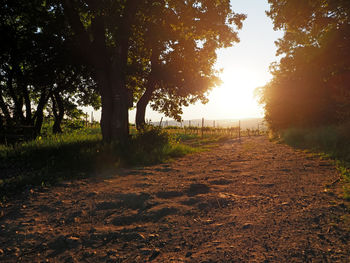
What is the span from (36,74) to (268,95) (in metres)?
17.7

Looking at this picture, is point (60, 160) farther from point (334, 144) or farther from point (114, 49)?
point (334, 144)

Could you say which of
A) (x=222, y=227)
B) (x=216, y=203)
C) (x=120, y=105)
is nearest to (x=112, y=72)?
(x=120, y=105)

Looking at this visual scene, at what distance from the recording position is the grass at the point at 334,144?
572 centimetres

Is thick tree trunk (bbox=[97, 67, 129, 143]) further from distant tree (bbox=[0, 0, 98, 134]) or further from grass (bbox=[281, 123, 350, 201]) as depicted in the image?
grass (bbox=[281, 123, 350, 201])

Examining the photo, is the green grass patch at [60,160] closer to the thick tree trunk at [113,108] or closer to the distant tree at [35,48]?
the thick tree trunk at [113,108]

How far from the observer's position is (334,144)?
937 cm

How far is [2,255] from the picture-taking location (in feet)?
7.75

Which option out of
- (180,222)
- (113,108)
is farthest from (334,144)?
(113,108)

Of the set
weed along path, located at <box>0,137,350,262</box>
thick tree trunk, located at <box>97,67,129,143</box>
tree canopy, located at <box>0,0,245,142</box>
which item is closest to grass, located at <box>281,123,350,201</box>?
weed along path, located at <box>0,137,350,262</box>

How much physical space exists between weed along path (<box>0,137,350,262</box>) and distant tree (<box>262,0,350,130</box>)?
6387 mm

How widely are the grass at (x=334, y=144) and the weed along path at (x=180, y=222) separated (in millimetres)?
658

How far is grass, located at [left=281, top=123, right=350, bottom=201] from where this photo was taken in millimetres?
5716

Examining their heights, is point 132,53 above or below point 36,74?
above

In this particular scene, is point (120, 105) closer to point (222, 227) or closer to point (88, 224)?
point (88, 224)
